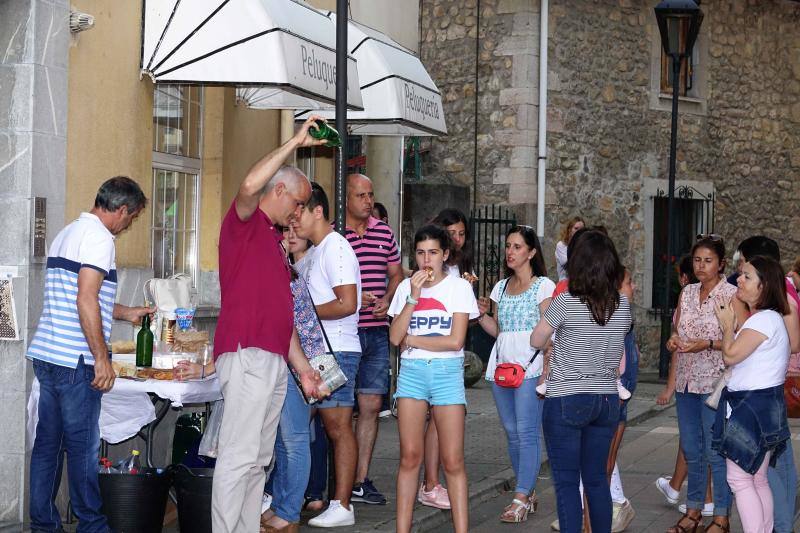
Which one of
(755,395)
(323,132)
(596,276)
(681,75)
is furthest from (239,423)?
(681,75)

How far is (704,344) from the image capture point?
811 centimetres

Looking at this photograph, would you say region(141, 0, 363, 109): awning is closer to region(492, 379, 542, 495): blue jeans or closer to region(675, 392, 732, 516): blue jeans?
region(492, 379, 542, 495): blue jeans

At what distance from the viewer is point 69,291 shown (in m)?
6.72

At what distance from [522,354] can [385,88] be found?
4367 millimetres

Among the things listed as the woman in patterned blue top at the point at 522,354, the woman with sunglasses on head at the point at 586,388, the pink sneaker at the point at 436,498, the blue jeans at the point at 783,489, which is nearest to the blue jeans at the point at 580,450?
the woman with sunglasses on head at the point at 586,388

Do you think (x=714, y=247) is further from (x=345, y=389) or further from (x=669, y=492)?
(x=345, y=389)

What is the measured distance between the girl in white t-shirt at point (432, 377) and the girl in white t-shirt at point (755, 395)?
143cm

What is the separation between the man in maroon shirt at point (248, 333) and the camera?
626cm

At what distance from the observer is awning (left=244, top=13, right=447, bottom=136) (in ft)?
39.7

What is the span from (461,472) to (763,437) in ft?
5.33

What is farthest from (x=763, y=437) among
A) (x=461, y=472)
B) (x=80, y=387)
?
(x=80, y=387)

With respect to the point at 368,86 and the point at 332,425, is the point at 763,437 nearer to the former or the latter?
the point at 332,425

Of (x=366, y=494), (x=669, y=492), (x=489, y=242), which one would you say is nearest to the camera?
(x=366, y=494)

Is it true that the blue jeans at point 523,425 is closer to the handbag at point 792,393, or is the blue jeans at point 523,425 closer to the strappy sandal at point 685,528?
the strappy sandal at point 685,528
